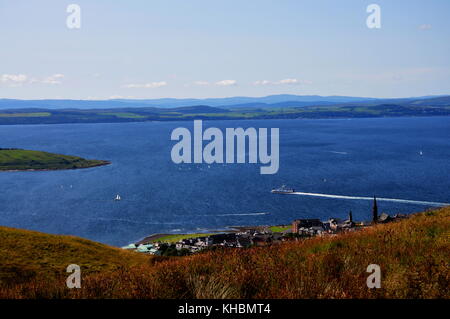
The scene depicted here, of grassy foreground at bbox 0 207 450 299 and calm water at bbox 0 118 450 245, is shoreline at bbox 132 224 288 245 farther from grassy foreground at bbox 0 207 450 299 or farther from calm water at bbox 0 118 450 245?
grassy foreground at bbox 0 207 450 299

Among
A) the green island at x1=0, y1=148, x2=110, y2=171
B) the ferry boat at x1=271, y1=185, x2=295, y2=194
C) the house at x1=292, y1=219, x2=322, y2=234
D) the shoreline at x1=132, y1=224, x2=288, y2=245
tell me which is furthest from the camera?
the green island at x1=0, y1=148, x2=110, y2=171

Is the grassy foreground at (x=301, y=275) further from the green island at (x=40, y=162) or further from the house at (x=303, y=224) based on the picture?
the green island at (x=40, y=162)

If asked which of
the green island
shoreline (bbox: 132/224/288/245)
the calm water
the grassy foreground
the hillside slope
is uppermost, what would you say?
the grassy foreground

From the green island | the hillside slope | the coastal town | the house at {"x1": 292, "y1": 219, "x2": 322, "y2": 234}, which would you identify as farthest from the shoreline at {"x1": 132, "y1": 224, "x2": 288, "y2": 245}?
the green island

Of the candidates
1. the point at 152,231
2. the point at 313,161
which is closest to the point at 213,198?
the point at 152,231

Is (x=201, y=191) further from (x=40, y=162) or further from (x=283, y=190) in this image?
(x=40, y=162)

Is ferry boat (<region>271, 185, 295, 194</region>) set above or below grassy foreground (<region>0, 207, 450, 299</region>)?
below

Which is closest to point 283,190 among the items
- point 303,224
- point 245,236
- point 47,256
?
point 303,224
